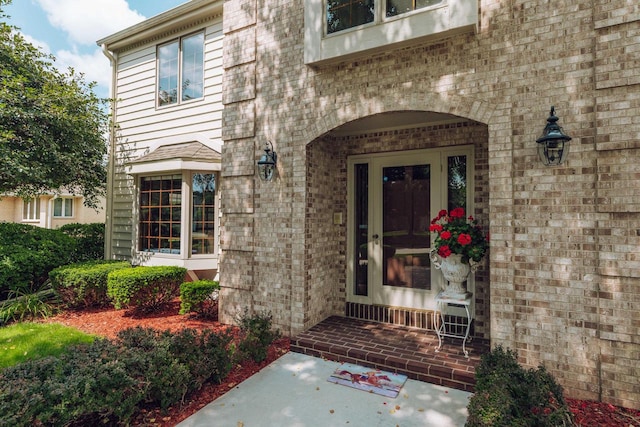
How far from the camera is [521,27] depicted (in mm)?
3312

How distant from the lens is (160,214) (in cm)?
722

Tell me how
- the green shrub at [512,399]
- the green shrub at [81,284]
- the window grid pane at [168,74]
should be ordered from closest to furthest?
the green shrub at [512,399] < the green shrub at [81,284] < the window grid pane at [168,74]

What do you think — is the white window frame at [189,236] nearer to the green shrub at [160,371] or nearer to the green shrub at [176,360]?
the green shrub at [176,360]

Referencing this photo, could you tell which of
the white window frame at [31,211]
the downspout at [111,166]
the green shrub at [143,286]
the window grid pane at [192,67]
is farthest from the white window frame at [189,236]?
the white window frame at [31,211]

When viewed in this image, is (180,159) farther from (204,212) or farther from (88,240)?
(88,240)

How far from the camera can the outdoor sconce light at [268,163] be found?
4527mm

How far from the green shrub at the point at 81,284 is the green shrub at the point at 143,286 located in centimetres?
38

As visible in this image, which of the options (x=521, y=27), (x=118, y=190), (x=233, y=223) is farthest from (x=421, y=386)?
(x=118, y=190)

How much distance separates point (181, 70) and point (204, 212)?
3.29m

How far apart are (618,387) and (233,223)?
184 inches

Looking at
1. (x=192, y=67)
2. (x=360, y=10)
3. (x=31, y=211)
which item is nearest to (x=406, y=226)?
(x=360, y=10)

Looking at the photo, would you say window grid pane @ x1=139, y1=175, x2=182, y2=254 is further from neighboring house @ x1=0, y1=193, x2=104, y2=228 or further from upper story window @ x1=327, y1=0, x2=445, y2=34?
neighboring house @ x1=0, y1=193, x2=104, y2=228

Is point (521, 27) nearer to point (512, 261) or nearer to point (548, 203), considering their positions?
point (548, 203)

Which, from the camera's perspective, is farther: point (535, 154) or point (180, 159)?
point (180, 159)
